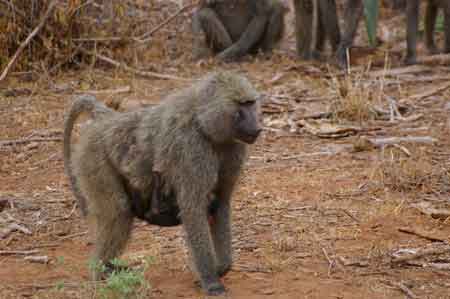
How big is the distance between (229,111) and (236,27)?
7.38 metres

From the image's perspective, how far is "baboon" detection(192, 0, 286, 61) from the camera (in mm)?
11117

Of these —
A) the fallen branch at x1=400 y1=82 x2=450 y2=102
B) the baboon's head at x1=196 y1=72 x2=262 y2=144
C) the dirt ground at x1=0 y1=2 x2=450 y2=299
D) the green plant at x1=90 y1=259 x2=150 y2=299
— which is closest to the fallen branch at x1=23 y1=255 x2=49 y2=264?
the dirt ground at x1=0 y1=2 x2=450 y2=299

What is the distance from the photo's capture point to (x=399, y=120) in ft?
25.8

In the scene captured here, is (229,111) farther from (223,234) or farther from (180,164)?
→ (223,234)

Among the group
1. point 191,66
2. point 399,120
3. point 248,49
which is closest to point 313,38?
point 248,49

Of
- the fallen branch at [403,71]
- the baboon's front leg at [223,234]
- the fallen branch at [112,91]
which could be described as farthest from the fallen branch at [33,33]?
the baboon's front leg at [223,234]

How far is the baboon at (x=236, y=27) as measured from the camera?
1112 cm

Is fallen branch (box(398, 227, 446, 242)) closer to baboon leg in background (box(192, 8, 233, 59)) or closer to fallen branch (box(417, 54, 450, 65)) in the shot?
fallen branch (box(417, 54, 450, 65))

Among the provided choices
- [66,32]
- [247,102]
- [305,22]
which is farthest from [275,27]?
[247,102]

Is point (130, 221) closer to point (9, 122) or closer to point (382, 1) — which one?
point (9, 122)

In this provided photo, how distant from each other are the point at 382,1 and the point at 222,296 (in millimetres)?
9597

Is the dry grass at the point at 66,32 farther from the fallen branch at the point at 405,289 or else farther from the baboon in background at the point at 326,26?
the fallen branch at the point at 405,289

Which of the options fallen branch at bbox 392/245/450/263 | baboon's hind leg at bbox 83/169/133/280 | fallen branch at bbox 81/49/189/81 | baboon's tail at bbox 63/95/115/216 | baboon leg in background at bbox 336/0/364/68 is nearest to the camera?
baboon's hind leg at bbox 83/169/133/280

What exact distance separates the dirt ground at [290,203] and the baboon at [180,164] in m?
0.26
